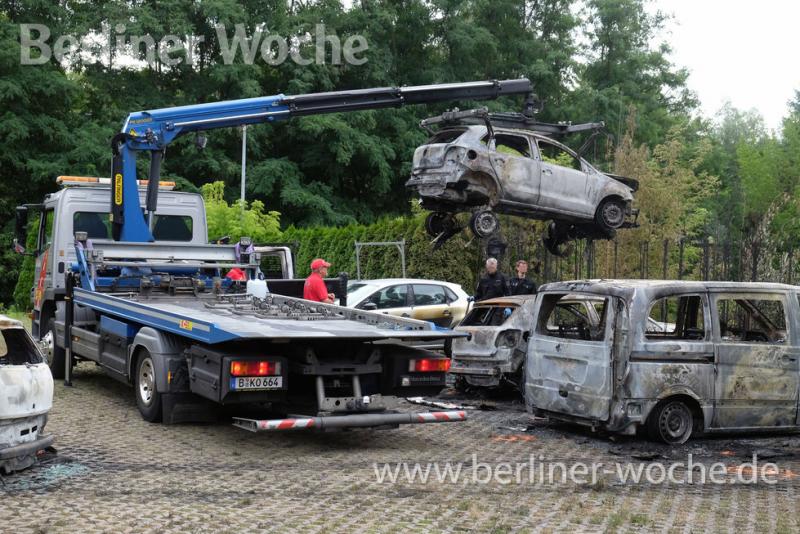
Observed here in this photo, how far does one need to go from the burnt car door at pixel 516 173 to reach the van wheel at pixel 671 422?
149 inches

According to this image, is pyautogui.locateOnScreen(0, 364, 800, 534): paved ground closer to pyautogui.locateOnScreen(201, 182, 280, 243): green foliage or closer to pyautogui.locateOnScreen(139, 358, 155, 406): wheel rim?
pyautogui.locateOnScreen(139, 358, 155, 406): wheel rim

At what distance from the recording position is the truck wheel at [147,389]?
1059cm

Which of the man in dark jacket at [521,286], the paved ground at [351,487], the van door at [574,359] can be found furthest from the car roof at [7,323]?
the man in dark jacket at [521,286]

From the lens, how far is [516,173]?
42.0ft

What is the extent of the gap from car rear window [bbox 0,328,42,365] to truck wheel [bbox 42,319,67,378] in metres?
6.03

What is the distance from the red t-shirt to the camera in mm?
13055

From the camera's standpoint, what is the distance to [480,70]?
45.9m

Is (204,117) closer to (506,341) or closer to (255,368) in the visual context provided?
(506,341)

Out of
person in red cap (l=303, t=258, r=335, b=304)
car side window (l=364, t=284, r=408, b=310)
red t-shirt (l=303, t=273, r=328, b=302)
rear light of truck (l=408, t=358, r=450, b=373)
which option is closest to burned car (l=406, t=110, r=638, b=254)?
person in red cap (l=303, t=258, r=335, b=304)

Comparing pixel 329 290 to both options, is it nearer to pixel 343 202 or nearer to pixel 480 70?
pixel 343 202

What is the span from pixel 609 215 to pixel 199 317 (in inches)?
240

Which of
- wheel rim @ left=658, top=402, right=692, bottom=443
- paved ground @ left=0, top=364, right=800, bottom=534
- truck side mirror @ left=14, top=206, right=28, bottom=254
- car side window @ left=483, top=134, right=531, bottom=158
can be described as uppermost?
car side window @ left=483, top=134, right=531, bottom=158

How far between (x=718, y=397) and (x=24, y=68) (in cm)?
3531

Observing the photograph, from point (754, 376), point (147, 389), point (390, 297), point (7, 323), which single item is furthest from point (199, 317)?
point (390, 297)
